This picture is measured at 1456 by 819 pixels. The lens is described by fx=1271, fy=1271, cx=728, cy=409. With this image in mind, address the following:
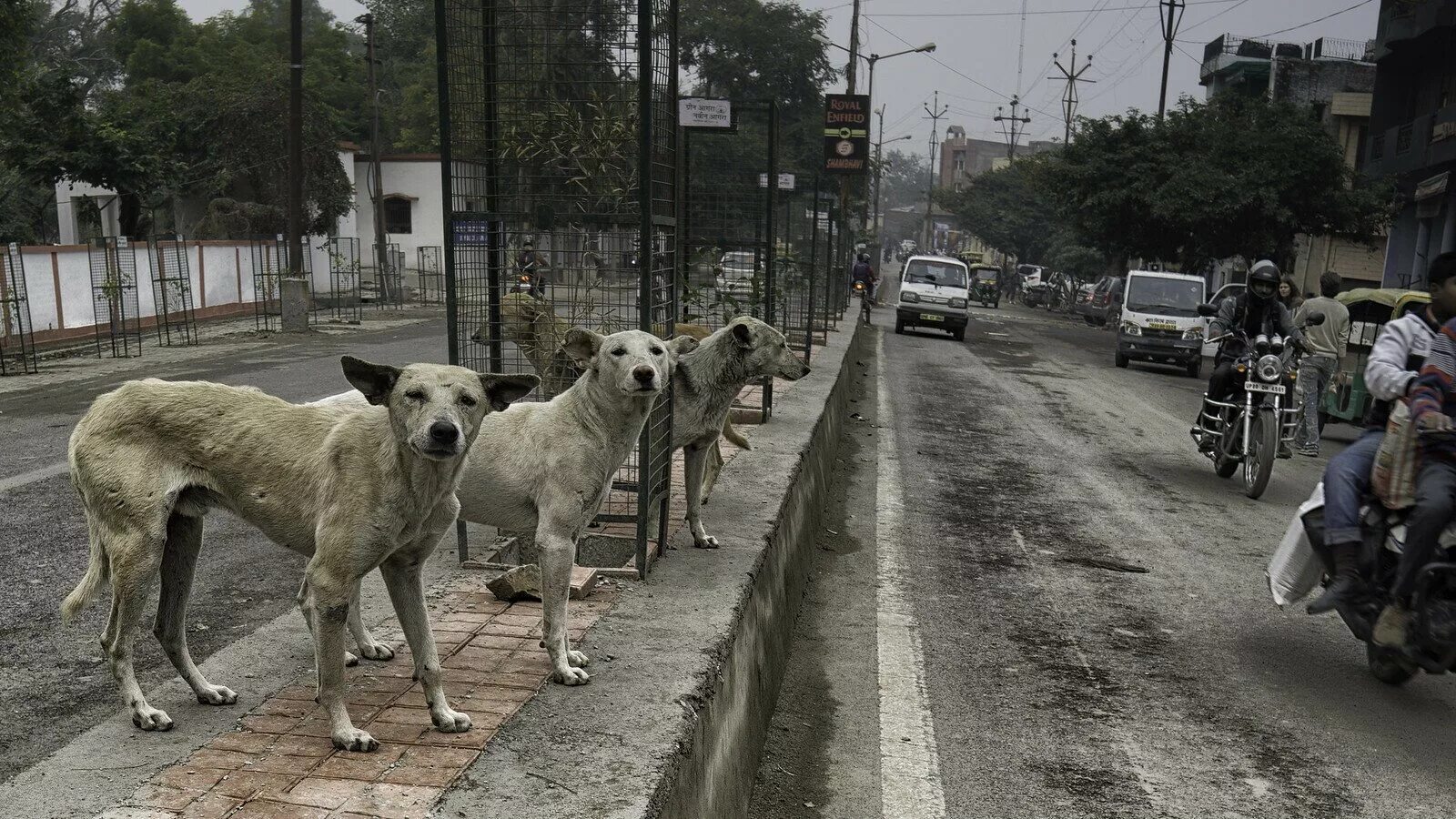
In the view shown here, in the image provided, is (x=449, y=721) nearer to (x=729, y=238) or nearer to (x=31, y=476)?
(x=31, y=476)

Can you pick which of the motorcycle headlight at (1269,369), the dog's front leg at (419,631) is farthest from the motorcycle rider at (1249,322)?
the dog's front leg at (419,631)

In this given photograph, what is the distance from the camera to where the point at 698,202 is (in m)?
14.1

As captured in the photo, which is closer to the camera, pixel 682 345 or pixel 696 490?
pixel 682 345

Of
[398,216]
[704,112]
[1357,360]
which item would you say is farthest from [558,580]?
[398,216]

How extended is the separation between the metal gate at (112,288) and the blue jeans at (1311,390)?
1771 centimetres

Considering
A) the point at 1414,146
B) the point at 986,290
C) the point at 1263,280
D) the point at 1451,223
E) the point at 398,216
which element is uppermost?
the point at 1414,146

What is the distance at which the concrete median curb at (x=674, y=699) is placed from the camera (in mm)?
3566

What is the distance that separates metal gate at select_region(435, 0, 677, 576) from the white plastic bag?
3245mm

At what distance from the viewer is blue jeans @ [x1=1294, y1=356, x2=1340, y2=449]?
14.7m

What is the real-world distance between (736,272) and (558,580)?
37.3ft

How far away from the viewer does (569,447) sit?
5105 millimetres

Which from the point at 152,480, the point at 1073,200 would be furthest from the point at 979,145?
the point at 152,480

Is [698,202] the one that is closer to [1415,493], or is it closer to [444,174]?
[444,174]

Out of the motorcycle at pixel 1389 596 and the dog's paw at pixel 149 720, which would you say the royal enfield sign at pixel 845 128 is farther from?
the dog's paw at pixel 149 720
